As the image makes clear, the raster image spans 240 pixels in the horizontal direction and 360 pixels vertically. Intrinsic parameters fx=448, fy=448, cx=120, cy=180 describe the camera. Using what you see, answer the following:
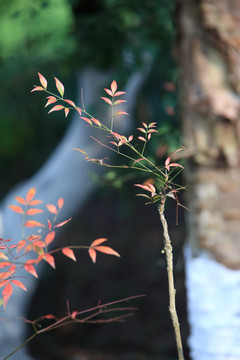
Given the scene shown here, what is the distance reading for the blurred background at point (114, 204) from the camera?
2.68m

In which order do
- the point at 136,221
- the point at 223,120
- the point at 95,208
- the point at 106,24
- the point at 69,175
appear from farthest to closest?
the point at 95,208, the point at 136,221, the point at 69,175, the point at 106,24, the point at 223,120

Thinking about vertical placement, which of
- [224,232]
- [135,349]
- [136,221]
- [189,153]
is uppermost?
[189,153]

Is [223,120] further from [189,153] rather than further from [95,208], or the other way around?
[95,208]

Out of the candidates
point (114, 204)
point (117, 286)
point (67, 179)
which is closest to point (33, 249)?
point (67, 179)

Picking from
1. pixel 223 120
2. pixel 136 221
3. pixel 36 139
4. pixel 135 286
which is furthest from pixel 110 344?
pixel 36 139

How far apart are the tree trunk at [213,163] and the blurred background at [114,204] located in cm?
22

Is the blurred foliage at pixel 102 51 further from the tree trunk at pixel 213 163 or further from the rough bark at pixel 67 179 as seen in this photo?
the tree trunk at pixel 213 163

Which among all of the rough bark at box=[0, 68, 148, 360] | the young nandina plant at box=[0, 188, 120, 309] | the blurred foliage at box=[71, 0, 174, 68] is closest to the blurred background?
the blurred foliage at box=[71, 0, 174, 68]

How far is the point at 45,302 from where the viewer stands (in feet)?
13.1

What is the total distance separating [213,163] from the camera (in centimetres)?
127

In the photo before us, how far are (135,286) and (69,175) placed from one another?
4.09 feet

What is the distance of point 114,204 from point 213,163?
15.8ft

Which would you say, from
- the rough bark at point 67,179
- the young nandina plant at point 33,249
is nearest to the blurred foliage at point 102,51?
the rough bark at point 67,179

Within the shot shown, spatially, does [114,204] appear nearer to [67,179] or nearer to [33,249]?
[67,179]
